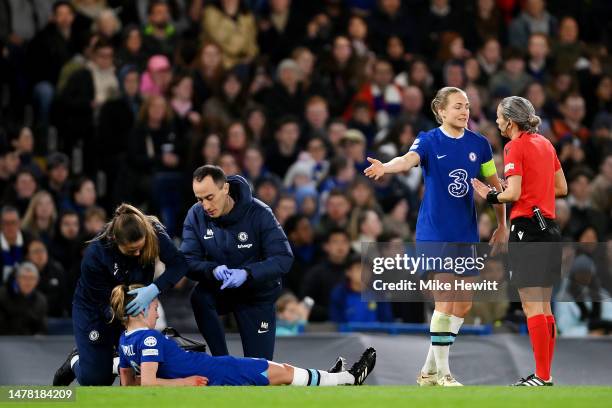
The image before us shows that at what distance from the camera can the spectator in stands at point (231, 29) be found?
19703mm

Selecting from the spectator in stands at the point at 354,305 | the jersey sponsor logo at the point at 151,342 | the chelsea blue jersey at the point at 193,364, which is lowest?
the chelsea blue jersey at the point at 193,364

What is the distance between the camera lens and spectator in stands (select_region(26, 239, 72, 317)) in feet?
50.8

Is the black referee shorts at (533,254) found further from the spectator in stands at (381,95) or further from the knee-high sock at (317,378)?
the spectator in stands at (381,95)

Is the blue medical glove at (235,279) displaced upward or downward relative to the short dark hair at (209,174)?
downward

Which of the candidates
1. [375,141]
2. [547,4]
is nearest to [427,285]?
[375,141]

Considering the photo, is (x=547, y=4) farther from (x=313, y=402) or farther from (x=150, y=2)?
(x=313, y=402)

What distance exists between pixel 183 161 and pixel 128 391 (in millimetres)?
7631

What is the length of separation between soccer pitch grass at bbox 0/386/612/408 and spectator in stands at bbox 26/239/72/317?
5.10 meters

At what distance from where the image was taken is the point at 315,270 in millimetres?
15969

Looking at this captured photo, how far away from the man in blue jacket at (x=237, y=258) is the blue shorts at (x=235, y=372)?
795 mm

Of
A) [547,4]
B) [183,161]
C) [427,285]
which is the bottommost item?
[427,285]

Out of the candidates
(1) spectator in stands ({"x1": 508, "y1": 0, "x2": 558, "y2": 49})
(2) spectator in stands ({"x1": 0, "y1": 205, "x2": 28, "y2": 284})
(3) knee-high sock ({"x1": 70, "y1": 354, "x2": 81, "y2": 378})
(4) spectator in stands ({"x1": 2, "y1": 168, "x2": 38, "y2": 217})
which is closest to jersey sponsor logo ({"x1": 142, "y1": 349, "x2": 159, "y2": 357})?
(3) knee-high sock ({"x1": 70, "y1": 354, "x2": 81, "y2": 378})

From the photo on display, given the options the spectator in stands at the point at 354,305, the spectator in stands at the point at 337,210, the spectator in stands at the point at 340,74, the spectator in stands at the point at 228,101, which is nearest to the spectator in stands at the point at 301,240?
the spectator in stands at the point at 337,210

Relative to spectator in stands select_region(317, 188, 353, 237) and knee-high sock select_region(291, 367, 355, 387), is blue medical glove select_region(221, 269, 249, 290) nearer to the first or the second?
knee-high sock select_region(291, 367, 355, 387)
